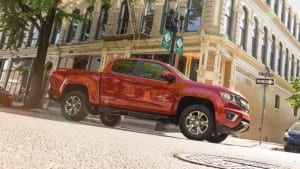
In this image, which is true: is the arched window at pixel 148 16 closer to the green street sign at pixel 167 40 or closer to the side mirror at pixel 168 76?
the green street sign at pixel 167 40

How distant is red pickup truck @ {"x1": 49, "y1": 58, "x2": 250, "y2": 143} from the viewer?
8367 millimetres

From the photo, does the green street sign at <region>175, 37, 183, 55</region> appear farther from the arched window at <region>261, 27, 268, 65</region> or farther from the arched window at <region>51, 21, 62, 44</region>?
the arched window at <region>51, 21, 62, 44</region>

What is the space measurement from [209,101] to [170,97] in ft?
3.26

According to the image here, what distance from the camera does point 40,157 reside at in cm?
328

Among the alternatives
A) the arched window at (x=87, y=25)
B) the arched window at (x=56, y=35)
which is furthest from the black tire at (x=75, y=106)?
the arched window at (x=56, y=35)

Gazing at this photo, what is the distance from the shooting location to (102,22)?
25.8 metres

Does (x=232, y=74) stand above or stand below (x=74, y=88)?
above

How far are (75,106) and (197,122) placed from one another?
3754 mm

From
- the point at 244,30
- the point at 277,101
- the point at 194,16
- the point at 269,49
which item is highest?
the point at 269,49

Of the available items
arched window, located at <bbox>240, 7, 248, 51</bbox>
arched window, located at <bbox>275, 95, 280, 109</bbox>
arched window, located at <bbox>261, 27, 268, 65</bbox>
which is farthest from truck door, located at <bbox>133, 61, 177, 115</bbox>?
arched window, located at <bbox>275, 95, 280, 109</bbox>

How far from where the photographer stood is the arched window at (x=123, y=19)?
2361 centimetres

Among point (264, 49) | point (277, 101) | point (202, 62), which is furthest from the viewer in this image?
point (277, 101)

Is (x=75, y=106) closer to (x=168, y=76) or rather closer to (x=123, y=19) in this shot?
(x=168, y=76)

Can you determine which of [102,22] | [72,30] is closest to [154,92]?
[102,22]
